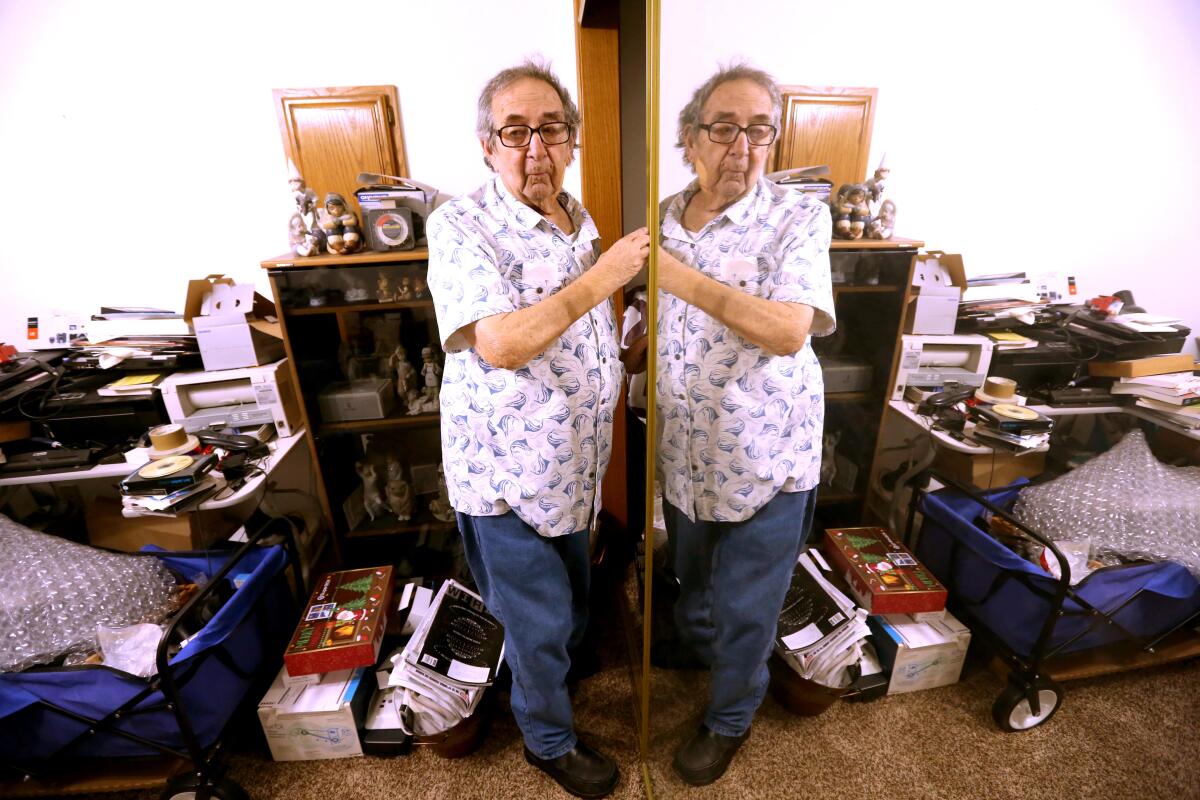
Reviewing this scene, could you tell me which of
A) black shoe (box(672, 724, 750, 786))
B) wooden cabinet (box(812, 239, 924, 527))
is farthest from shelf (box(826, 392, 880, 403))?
black shoe (box(672, 724, 750, 786))

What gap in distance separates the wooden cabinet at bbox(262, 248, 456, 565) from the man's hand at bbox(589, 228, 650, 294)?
100 cm

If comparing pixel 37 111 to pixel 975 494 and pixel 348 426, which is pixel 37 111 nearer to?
pixel 348 426

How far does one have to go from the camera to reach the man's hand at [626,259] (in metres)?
0.66

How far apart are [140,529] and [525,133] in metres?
1.66

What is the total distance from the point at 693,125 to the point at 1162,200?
1.42ft

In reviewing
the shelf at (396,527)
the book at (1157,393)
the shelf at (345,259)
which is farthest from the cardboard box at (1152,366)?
the shelf at (396,527)

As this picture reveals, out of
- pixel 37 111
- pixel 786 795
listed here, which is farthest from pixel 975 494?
pixel 37 111

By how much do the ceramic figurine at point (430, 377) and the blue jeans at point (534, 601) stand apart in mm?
773

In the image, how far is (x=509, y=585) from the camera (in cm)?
100

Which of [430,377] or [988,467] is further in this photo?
[430,377]

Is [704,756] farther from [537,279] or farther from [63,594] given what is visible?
[63,594]

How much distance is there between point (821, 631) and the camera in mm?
1113

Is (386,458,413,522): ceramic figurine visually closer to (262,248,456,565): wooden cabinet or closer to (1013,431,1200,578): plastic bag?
(262,248,456,565): wooden cabinet

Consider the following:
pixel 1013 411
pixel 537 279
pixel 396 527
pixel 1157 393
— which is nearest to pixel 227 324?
pixel 396 527
